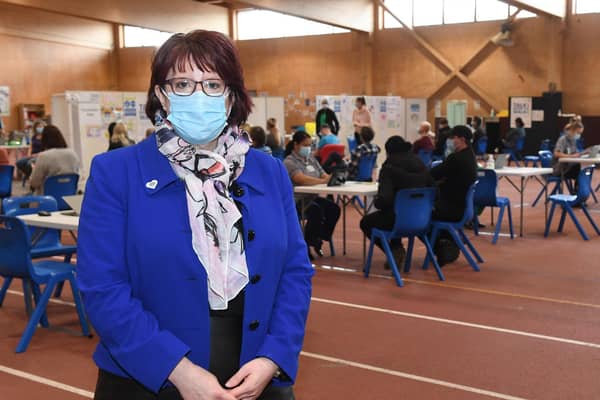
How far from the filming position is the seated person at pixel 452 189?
6.12m

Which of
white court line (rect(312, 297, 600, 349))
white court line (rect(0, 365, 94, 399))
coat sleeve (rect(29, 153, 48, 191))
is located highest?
coat sleeve (rect(29, 153, 48, 191))

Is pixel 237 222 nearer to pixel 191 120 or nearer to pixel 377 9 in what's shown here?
pixel 191 120

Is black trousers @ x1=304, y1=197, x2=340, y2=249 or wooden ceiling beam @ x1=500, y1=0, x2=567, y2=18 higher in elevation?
wooden ceiling beam @ x1=500, y1=0, x2=567, y2=18

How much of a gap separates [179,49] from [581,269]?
5.47 metres

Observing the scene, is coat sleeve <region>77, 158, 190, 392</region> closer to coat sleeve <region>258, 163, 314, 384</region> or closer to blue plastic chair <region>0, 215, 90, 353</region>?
coat sleeve <region>258, 163, 314, 384</region>

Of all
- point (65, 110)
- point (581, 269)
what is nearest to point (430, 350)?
point (581, 269)

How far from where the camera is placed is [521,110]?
58.3ft

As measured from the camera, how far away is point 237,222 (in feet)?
4.68

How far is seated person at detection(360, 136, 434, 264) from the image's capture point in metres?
5.66

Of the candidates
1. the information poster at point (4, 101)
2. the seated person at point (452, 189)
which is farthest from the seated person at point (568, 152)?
the information poster at point (4, 101)

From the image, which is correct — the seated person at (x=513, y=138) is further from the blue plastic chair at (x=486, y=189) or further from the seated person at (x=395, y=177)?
the seated person at (x=395, y=177)

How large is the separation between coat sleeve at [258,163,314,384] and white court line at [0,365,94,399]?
2204 millimetres

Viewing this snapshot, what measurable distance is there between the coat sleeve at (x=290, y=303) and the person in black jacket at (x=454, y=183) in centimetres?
473

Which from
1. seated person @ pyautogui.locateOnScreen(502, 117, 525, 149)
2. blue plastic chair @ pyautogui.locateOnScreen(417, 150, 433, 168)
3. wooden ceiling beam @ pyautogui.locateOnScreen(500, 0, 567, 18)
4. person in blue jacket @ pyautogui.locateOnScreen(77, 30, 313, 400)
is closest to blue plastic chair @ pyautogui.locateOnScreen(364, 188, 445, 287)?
person in blue jacket @ pyautogui.locateOnScreen(77, 30, 313, 400)
